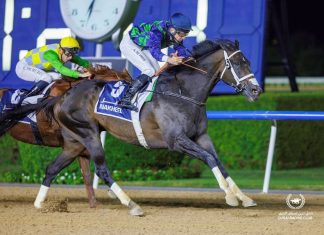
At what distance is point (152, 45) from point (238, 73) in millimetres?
696

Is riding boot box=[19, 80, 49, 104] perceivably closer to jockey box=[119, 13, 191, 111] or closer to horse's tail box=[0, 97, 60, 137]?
horse's tail box=[0, 97, 60, 137]

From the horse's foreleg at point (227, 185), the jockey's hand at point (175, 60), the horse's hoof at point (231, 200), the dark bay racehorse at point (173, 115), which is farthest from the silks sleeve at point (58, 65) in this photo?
the horse's hoof at point (231, 200)

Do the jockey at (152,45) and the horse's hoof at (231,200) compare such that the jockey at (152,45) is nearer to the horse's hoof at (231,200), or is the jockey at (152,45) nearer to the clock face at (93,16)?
the horse's hoof at (231,200)

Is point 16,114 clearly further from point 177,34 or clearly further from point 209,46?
point 209,46

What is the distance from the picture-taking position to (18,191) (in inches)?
360

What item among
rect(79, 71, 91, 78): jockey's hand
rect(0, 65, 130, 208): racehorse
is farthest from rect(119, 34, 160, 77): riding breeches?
rect(79, 71, 91, 78): jockey's hand

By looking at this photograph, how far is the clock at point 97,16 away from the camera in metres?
Result: 9.73

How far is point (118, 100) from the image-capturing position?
24.2ft

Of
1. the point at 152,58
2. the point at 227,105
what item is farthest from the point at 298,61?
the point at 152,58

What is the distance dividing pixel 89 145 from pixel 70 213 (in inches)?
24.1

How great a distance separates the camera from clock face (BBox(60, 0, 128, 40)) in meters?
9.77

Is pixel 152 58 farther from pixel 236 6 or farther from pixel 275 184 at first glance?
pixel 275 184

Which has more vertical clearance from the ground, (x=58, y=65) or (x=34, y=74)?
(x=58, y=65)

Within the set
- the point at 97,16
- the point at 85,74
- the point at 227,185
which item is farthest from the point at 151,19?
the point at 227,185
